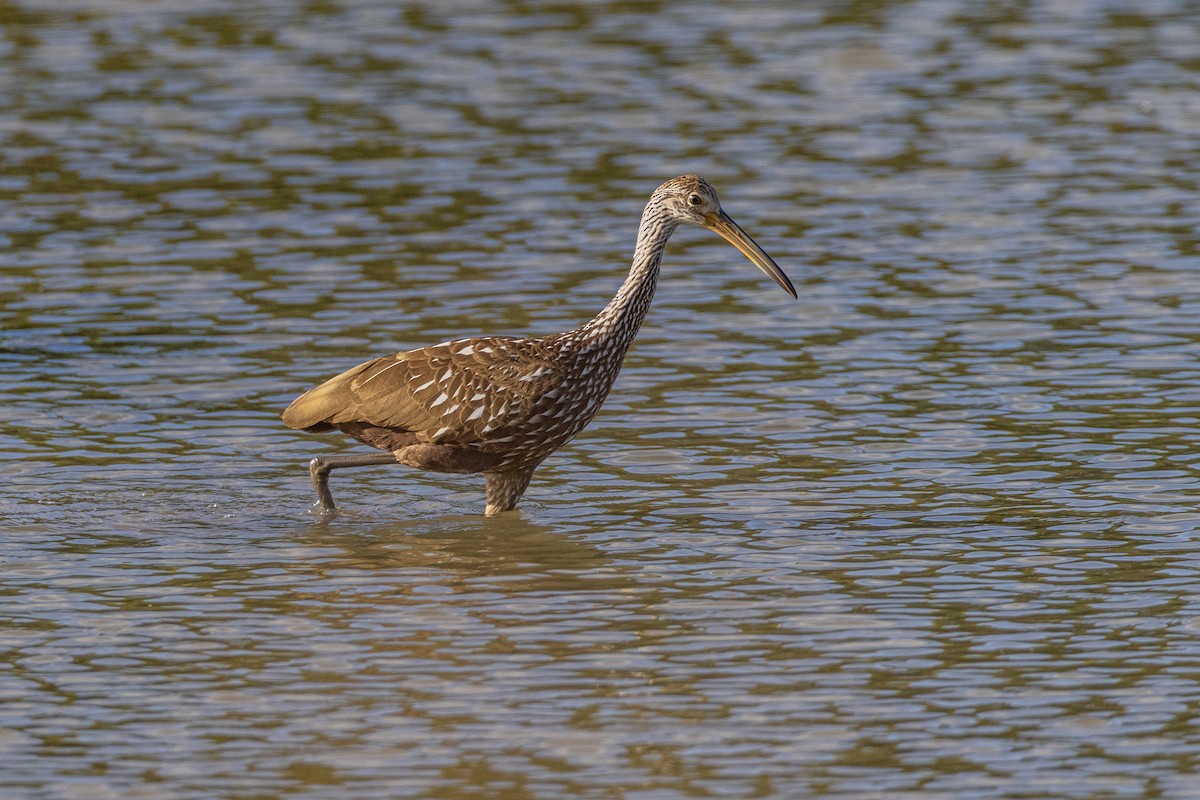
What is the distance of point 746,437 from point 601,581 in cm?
298

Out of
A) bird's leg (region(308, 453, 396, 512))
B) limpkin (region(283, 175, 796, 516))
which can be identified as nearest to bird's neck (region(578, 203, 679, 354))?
limpkin (region(283, 175, 796, 516))

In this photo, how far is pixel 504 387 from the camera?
1195cm

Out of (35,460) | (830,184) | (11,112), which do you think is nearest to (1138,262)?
(830,184)

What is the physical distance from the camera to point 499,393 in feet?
39.2

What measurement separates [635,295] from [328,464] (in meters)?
2.05

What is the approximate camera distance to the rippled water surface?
29.9 feet

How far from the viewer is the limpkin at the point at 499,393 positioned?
39.3ft

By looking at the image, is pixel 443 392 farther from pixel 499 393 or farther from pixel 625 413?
pixel 625 413

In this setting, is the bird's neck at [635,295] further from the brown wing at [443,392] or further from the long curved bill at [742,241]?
the brown wing at [443,392]

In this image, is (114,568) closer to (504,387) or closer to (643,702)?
(504,387)

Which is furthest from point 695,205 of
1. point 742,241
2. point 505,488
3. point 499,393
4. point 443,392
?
point 505,488

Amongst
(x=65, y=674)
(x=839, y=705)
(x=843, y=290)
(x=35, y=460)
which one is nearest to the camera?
(x=839, y=705)

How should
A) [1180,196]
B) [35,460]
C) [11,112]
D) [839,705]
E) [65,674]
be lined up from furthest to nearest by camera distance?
[11,112] < [1180,196] < [35,460] < [65,674] < [839,705]

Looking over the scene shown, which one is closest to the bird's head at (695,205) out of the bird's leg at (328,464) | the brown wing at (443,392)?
the brown wing at (443,392)
